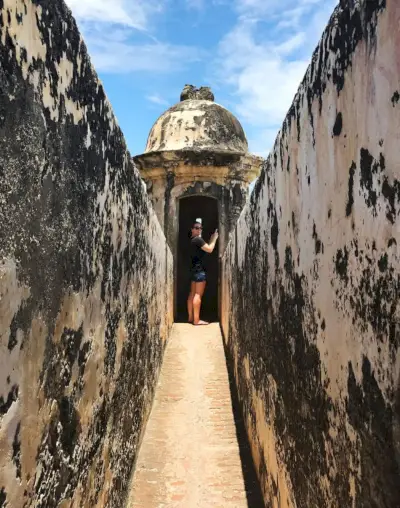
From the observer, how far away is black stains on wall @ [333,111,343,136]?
122 cm

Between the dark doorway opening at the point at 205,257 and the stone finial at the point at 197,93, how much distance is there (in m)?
2.10

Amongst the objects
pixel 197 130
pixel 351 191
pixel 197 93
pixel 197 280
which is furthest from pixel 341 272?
pixel 197 93

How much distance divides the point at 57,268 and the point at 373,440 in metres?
0.92

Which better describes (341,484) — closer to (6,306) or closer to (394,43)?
(6,306)

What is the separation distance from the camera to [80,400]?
65.1 inches

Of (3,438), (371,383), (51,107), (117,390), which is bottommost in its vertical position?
(117,390)

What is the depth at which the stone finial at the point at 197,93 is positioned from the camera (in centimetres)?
1040

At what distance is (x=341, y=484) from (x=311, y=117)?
105cm

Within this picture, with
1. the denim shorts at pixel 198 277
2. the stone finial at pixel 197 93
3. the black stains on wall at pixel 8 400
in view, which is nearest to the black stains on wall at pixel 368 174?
the black stains on wall at pixel 8 400

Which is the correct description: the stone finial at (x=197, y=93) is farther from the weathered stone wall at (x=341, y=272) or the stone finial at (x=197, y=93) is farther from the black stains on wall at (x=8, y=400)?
the black stains on wall at (x=8, y=400)

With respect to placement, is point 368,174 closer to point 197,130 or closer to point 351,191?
point 351,191

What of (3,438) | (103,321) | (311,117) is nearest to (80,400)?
(103,321)

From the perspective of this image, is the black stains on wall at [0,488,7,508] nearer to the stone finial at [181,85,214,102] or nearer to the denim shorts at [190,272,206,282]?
the denim shorts at [190,272,206,282]

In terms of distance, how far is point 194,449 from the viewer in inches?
132
